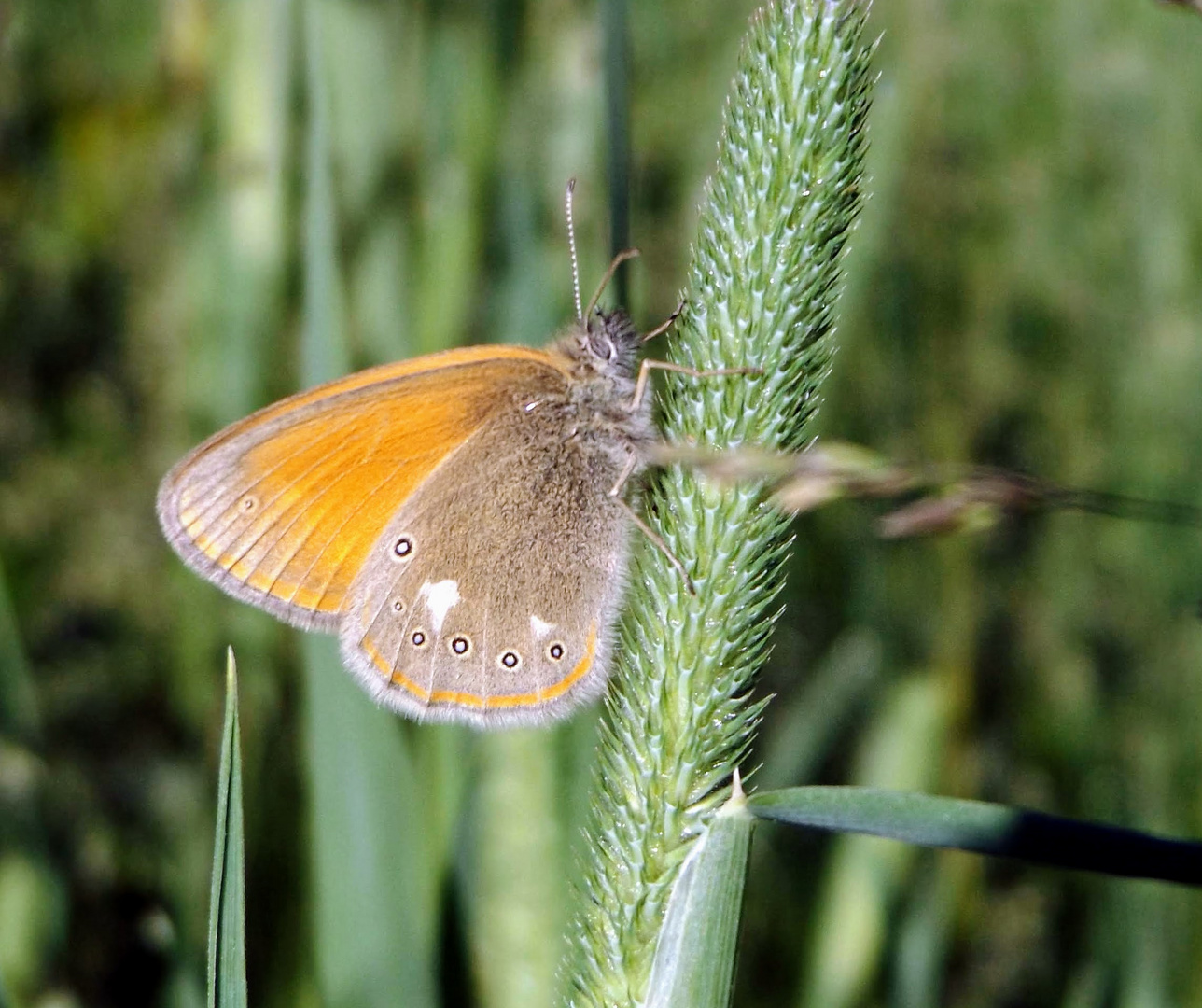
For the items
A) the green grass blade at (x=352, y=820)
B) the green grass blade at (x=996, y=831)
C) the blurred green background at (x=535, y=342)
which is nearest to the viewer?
the green grass blade at (x=996, y=831)

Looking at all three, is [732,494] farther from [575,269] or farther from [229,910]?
[575,269]

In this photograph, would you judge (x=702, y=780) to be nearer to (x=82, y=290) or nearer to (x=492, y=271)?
(x=492, y=271)

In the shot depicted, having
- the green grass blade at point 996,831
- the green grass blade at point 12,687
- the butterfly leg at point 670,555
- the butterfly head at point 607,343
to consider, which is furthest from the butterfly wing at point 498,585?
the green grass blade at point 996,831

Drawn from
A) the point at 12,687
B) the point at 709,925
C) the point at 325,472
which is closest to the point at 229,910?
the point at 709,925

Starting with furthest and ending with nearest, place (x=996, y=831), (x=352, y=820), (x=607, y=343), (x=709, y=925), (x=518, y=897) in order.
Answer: (x=607, y=343) → (x=518, y=897) → (x=352, y=820) → (x=709, y=925) → (x=996, y=831)

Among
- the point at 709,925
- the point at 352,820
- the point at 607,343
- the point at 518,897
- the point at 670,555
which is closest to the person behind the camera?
the point at 709,925

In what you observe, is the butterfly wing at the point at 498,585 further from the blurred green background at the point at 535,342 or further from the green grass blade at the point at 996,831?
the green grass blade at the point at 996,831

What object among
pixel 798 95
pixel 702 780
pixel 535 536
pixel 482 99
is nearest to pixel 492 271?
pixel 482 99
